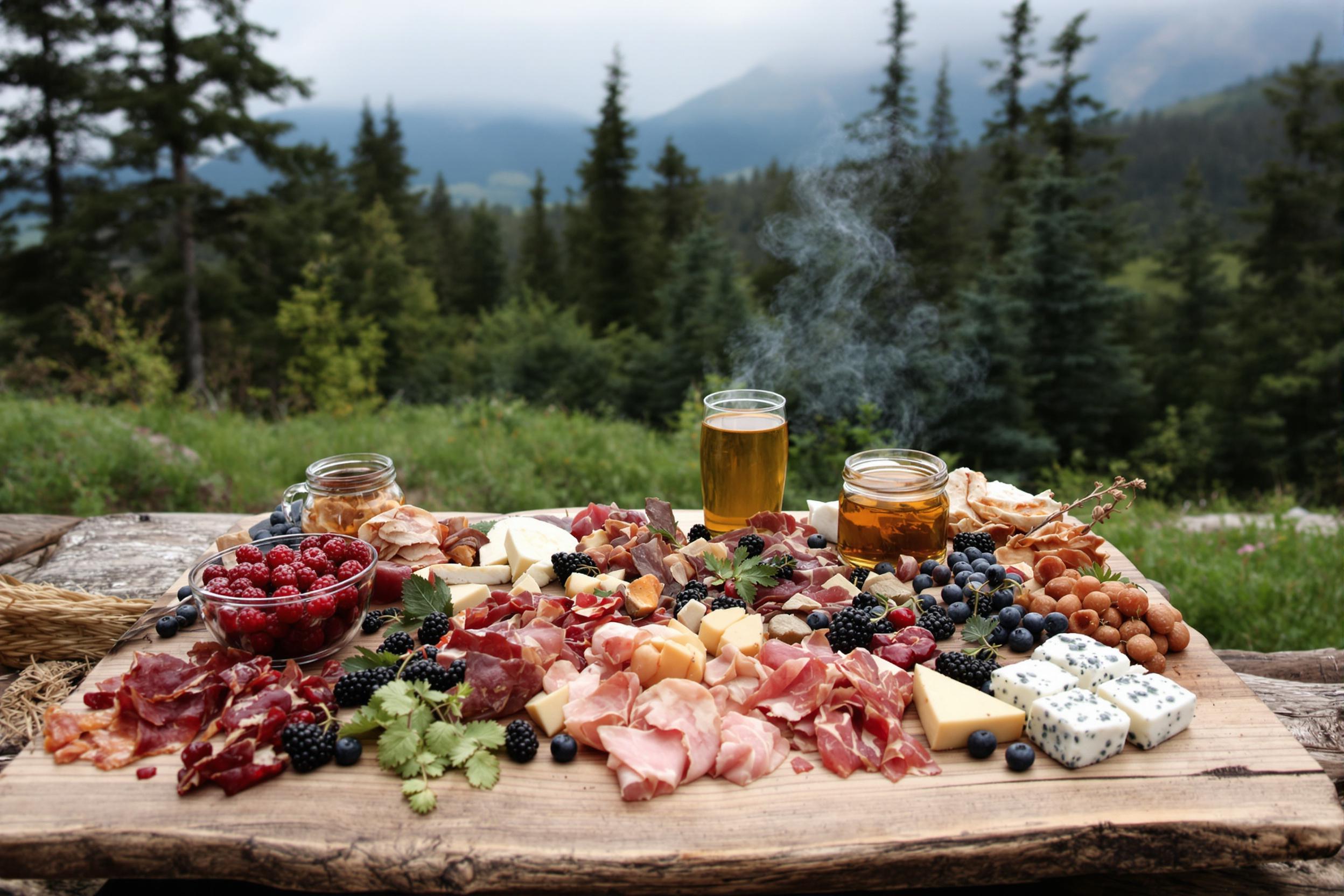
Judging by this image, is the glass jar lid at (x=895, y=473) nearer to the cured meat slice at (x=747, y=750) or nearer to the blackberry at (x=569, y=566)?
the blackberry at (x=569, y=566)

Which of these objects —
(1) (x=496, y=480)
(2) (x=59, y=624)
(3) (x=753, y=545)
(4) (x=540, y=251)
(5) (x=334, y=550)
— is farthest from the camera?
(4) (x=540, y=251)

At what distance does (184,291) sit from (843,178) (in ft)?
69.7

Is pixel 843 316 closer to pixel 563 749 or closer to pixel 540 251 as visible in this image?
pixel 563 749

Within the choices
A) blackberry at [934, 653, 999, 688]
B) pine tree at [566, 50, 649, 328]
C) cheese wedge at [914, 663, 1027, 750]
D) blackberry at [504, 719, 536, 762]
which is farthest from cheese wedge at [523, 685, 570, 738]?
pine tree at [566, 50, 649, 328]

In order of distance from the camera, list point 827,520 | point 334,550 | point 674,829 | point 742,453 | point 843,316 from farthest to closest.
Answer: point 843,316, point 827,520, point 742,453, point 334,550, point 674,829

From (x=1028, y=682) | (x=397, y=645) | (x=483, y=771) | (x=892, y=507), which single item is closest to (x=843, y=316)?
(x=892, y=507)

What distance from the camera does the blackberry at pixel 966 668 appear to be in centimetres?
217

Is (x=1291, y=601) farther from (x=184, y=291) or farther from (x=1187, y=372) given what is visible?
(x=1187, y=372)

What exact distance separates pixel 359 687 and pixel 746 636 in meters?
0.95

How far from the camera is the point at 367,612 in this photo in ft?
8.46

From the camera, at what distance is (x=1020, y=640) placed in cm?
237

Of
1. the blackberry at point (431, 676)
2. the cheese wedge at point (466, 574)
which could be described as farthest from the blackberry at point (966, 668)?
the cheese wedge at point (466, 574)

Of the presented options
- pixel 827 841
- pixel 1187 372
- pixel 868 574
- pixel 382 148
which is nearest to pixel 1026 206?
pixel 1187 372

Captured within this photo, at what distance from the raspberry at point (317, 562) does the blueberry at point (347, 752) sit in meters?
0.54
